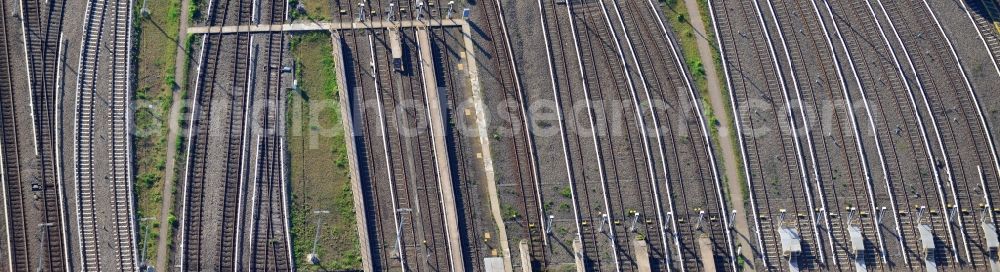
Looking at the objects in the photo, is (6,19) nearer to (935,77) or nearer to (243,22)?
(243,22)

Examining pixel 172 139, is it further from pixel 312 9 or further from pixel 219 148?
pixel 312 9

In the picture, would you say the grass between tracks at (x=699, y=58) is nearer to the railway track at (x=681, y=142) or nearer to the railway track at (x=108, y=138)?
the railway track at (x=681, y=142)

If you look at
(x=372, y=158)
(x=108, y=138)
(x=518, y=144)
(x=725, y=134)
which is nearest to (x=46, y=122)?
(x=108, y=138)

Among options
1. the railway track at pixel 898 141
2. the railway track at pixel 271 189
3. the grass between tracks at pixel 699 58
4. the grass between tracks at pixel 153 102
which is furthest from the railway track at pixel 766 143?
the grass between tracks at pixel 153 102

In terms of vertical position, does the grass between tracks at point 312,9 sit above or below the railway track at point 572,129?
above

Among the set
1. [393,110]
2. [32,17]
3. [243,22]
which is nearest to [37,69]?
[32,17]
